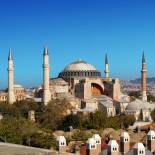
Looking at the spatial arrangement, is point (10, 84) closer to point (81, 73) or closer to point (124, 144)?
point (81, 73)

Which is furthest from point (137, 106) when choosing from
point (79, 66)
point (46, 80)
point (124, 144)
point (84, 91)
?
point (124, 144)

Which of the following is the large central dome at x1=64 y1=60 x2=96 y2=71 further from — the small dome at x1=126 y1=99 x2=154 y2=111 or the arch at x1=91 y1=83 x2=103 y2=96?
the small dome at x1=126 y1=99 x2=154 y2=111

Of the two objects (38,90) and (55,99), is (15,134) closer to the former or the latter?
(55,99)

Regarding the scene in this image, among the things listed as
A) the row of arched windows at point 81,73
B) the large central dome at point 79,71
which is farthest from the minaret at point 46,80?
the row of arched windows at point 81,73

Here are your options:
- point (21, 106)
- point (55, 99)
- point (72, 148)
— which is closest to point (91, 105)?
point (55, 99)

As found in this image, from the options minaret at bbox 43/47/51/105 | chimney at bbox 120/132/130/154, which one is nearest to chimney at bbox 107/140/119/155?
chimney at bbox 120/132/130/154

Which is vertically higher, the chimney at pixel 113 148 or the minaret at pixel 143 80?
the minaret at pixel 143 80

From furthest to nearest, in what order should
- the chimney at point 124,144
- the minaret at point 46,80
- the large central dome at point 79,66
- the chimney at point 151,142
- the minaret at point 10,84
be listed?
the large central dome at point 79,66
the minaret at point 10,84
the minaret at point 46,80
the chimney at point 151,142
the chimney at point 124,144

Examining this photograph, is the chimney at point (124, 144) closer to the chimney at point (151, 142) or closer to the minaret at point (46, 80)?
the chimney at point (151, 142)
